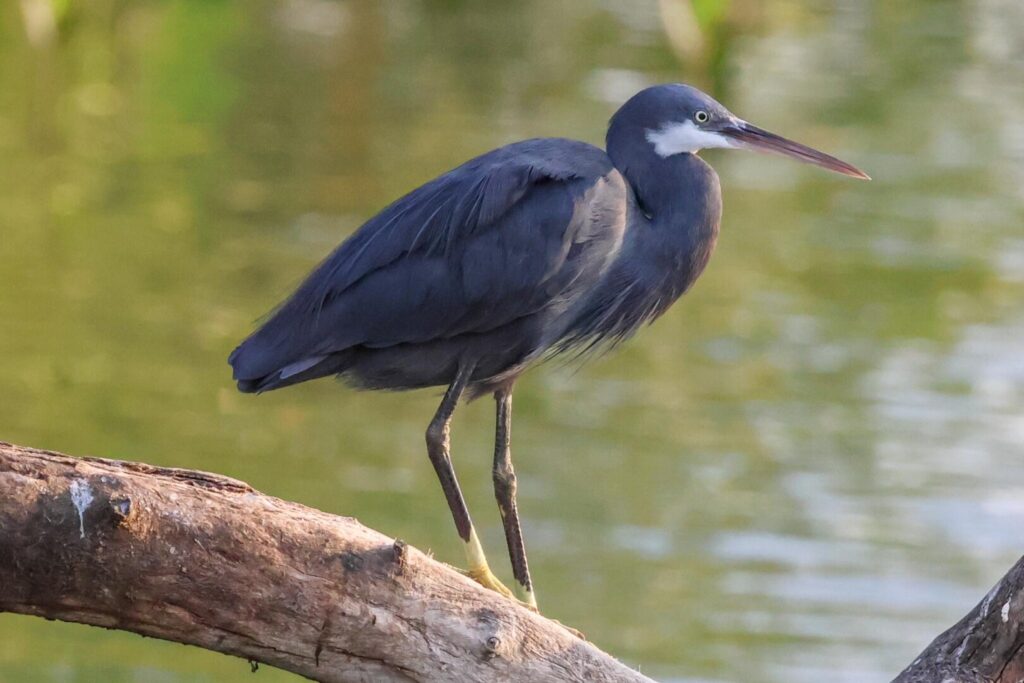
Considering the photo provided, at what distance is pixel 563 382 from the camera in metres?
11.6

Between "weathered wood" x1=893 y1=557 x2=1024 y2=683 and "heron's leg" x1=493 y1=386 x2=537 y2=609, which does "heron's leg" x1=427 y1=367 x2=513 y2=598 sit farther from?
"weathered wood" x1=893 y1=557 x2=1024 y2=683

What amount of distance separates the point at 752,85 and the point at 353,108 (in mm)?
3969

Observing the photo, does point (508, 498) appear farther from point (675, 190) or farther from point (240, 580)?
point (240, 580)

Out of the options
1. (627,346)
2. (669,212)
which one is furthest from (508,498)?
(627,346)

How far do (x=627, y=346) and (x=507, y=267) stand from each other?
6.58m

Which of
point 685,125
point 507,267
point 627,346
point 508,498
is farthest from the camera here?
point 627,346

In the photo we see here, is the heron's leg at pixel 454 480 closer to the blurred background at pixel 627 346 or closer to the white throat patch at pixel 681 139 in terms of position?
the white throat patch at pixel 681 139

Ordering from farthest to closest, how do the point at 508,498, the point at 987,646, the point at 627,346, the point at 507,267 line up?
the point at 627,346 < the point at 508,498 < the point at 507,267 < the point at 987,646

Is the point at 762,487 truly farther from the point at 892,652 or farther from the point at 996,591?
the point at 996,591

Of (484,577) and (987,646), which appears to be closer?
(987,646)

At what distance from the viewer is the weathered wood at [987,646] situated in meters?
3.97

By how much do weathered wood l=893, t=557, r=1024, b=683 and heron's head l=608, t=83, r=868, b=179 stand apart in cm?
151

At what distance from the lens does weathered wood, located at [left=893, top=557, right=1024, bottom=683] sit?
3967mm

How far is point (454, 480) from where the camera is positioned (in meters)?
4.88
